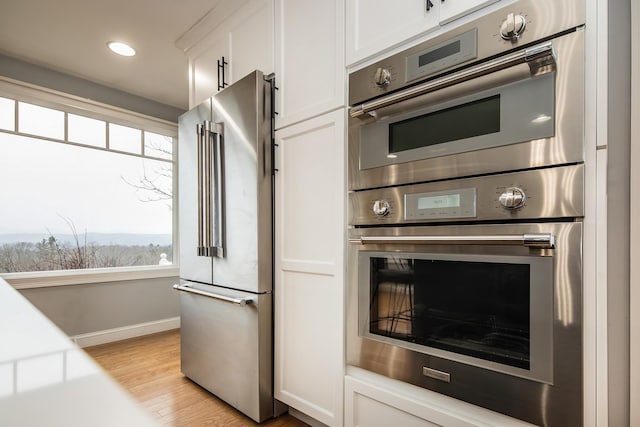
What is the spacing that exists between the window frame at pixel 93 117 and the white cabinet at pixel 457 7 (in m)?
3.32

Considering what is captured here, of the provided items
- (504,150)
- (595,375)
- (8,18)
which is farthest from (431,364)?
(8,18)

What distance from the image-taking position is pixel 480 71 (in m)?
1.13

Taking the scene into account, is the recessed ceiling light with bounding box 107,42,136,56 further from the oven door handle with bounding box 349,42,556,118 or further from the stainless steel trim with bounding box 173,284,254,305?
the oven door handle with bounding box 349,42,556,118

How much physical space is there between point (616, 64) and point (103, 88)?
12.8ft

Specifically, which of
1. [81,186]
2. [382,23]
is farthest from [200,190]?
[81,186]

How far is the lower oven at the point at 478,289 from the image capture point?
98cm

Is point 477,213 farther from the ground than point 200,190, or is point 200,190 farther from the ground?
point 200,190

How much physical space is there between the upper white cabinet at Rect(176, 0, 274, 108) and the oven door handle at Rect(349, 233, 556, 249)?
3.89ft

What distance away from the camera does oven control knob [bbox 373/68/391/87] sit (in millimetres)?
1401

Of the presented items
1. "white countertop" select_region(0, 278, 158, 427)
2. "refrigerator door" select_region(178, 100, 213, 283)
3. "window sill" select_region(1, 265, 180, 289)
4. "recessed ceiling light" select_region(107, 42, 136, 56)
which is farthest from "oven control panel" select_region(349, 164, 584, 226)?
"window sill" select_region(1, 265, 180, 289)

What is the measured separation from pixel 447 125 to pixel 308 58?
33.5 inches

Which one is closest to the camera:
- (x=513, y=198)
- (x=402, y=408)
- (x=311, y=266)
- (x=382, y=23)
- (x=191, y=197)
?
(x=513, y=198)

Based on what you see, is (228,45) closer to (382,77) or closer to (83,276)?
(382,77)

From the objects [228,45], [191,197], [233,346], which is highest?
[228,45]
